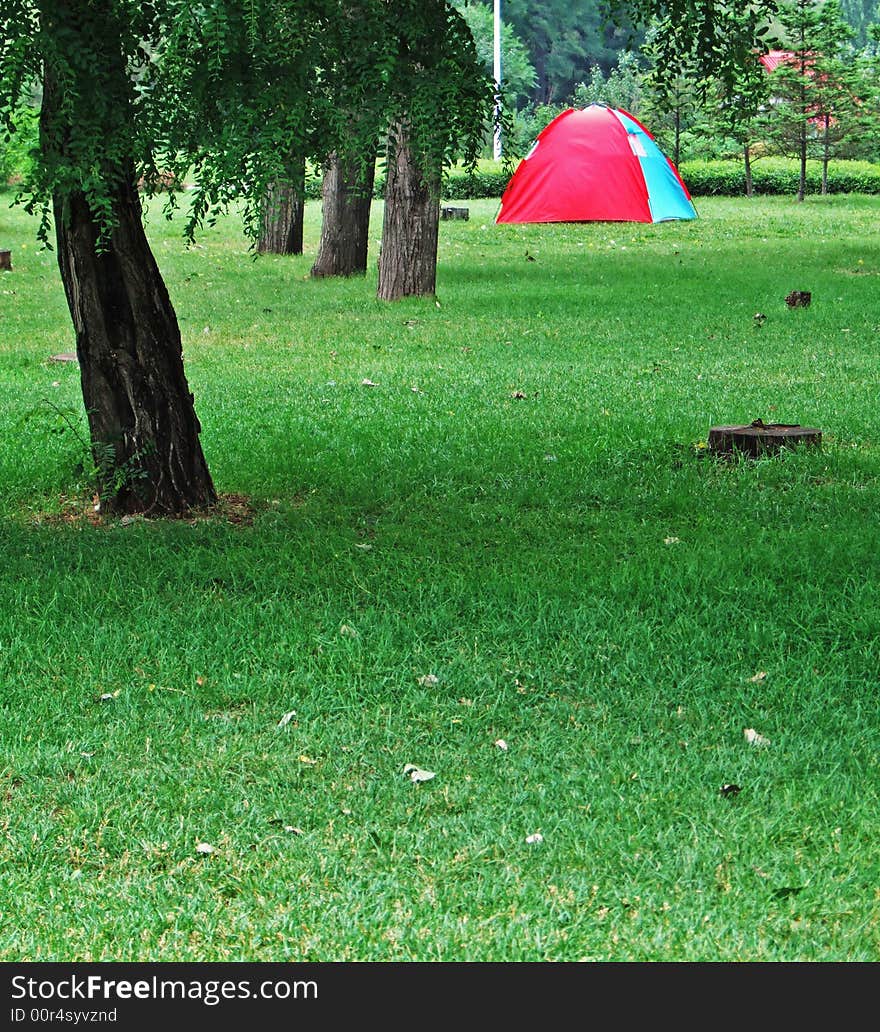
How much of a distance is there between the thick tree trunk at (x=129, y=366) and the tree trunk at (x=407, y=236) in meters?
8.71

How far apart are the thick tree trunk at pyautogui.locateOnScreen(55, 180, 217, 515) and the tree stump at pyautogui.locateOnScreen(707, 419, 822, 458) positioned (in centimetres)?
290

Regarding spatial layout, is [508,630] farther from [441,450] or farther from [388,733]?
[441,450]

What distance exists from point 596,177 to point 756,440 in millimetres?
21133

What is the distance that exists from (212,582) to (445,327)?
8.12m

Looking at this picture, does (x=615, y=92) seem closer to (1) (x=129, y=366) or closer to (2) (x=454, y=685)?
(1) (x=129, y=366)

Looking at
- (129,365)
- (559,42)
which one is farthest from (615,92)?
(129,365)

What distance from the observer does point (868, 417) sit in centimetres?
865

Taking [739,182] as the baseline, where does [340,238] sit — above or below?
below

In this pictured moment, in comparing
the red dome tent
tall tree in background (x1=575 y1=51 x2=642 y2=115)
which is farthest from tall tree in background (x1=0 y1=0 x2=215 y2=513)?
tall tree in background (x1=575 y1=51 x2=642 y2=115)

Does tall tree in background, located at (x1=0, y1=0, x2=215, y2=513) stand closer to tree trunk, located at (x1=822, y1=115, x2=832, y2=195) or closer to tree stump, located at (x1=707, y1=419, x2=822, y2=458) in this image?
tree stump, located at (x1=707, y1=419, x2=822, y2=458)

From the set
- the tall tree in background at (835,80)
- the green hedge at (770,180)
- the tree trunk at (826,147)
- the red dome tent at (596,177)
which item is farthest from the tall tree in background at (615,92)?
the red dome tent at (596,177)

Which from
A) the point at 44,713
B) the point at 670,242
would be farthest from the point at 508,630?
the point at 670,242

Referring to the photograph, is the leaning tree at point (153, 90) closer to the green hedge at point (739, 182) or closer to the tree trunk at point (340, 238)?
the tree trunk at point (340, 238)

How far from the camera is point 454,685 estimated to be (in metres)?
4.67
